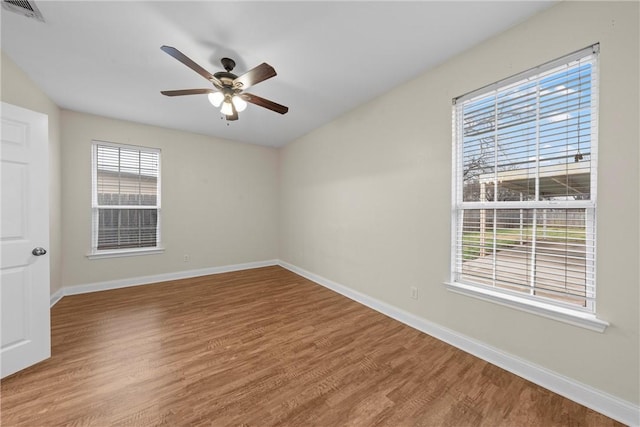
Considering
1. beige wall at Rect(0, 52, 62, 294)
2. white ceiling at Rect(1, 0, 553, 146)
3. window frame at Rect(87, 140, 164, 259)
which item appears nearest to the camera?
white ceiling at Rect(1, 0, 553, 146)

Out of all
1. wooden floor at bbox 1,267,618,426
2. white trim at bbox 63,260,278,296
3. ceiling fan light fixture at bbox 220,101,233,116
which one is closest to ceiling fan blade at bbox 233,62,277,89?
ceiling fan light fixture at bbox 220,101,233,116

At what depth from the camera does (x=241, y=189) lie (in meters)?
4.86

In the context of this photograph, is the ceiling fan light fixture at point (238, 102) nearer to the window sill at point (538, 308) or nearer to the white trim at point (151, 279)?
the window sill at point (538, 308)

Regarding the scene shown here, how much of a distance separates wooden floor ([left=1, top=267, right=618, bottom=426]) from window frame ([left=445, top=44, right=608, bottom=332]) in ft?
1.82

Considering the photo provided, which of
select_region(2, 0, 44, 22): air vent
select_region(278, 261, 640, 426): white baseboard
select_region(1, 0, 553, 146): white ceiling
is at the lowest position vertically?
select_region(278, 261, 640, 426): white baseboard

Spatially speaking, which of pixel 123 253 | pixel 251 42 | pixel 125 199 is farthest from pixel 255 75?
pixel 123 253

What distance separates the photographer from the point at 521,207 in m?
1.81

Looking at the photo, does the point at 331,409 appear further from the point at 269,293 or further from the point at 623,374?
the point at 269,293

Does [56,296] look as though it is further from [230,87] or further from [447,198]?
[447,198]

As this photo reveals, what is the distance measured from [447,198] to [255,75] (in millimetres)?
2065

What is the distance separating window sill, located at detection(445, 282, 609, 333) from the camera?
1.48 meters

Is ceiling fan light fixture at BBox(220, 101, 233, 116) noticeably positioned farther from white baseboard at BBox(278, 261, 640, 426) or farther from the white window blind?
white baseboard at BBox(278, 261, 640, 426)

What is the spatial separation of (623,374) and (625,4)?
2223 millimetres

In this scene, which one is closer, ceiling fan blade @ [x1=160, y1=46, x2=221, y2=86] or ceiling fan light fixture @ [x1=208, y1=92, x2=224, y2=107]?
ceiling fan blade @ [x1=160, y1=46, x2=221, y2=86]
